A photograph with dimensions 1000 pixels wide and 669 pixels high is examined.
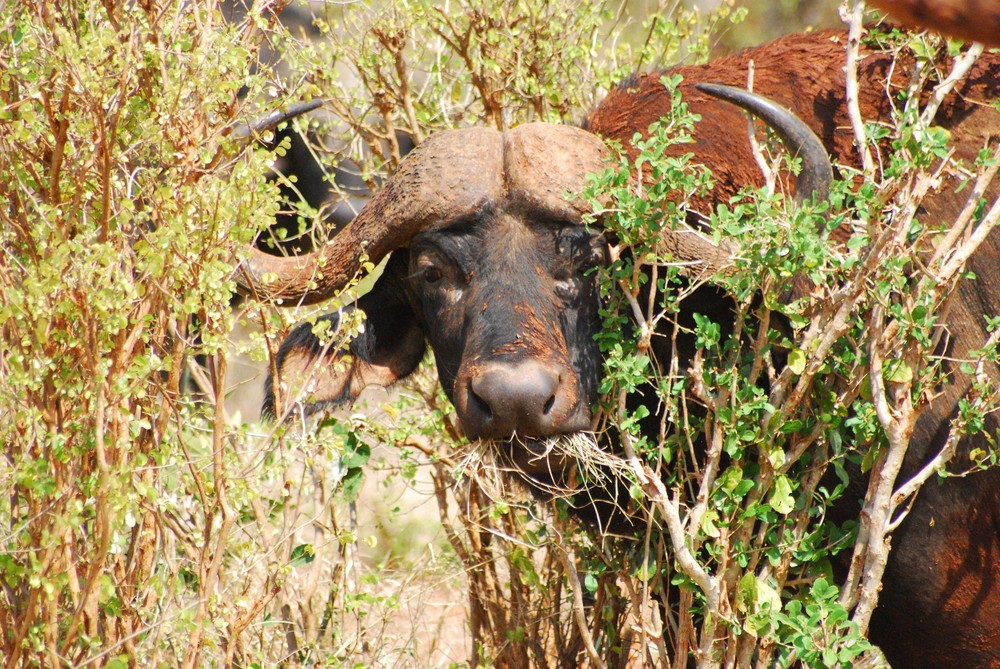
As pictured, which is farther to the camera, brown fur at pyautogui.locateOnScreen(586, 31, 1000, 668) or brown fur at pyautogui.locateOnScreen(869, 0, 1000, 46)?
brown fur at pyautogui.locateOnScreen(586, 31, 1000, 668)

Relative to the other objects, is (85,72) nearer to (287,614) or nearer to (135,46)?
(135,46)

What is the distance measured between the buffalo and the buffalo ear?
0.04 ft

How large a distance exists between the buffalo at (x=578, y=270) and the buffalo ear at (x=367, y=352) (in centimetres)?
1

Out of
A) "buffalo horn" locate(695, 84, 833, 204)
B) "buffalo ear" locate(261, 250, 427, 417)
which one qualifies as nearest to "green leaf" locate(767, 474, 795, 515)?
"buffalo horn" locate(695, 84, 833, 204)

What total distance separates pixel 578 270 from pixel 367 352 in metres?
0.95

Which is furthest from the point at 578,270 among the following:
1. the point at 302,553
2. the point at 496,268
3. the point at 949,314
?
the point at 302,553

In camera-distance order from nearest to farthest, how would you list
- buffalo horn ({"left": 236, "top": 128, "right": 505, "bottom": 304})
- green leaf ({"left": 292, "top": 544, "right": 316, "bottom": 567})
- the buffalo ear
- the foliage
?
the foliage
buffalo horn ({"left": 236, "top": 128, "right": 505, "bottom": 304})
green leaf ({"left": 292, "top": 544, "right": 316, "bottom": 567})
the buffalo ear

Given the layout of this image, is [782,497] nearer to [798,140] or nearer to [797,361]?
[797,361]

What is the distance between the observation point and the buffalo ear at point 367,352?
3621 millimetres

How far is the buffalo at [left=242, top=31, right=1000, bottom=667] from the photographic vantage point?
297 centimetres

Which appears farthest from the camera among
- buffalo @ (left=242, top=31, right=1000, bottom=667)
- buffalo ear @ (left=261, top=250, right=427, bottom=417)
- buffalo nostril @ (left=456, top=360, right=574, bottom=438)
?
buffalo ear @ (left=261, top=250, right=427, bottom=417)

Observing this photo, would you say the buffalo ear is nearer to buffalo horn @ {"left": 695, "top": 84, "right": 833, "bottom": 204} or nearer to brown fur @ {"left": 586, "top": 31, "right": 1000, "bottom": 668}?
brown fur @ {"left": 586, "top": 31, "right": 1000, "bottom": 668}

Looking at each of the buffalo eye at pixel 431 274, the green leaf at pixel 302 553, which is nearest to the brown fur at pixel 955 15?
the buffalo eye at pixel 431 274

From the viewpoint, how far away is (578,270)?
321 centimetres
